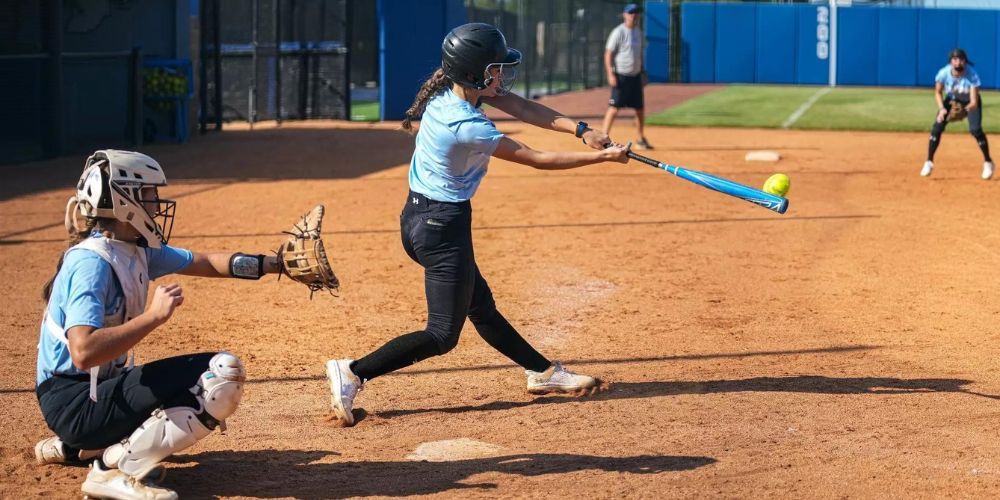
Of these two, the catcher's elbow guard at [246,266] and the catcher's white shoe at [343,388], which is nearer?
the catcher's elbow guard at [246,266]

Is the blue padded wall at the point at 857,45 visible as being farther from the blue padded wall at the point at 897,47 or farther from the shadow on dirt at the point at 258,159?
the shadow on dirt at the point at 258,159

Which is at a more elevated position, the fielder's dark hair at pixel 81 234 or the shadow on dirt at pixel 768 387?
the fielder's dark hair at pixel 81 234

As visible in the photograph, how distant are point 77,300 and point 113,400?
1.68 ft

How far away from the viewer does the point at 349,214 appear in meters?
12.5

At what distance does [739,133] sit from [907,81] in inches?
650

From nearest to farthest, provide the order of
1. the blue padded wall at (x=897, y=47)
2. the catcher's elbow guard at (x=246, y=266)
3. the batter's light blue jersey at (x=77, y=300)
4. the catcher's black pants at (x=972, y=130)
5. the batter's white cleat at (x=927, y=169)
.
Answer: the batter's light blue jersey at (x=77, y=300), the catcher's elbow guard at (x=246, y=266), the catcher's black pants at (x=972, y=130), the batter's white cleat at (x=927, y=169), the blue padded wall at (x=897, y=47)

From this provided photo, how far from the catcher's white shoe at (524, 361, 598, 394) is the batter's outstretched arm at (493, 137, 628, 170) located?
128 cm

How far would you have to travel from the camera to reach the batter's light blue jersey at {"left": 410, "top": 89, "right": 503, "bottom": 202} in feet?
18.3

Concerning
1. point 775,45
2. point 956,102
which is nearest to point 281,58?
point 956,102

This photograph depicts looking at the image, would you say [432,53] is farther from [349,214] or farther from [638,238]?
[638,238]

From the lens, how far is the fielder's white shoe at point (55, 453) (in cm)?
519

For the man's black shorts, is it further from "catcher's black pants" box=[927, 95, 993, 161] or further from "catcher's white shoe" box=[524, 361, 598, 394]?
"catcher's white shoe" box=[524, 361, 598, 394]

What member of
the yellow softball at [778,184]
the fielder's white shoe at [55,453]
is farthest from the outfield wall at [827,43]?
the fielder's white shoe at [55,453]

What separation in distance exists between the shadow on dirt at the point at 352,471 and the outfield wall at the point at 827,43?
1276 inches
